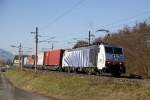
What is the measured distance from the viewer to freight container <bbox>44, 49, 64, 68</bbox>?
75.0 m

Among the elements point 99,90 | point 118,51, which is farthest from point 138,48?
point 99,90

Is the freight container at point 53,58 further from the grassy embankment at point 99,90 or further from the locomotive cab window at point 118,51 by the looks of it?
the grassy embankment at point 99,90

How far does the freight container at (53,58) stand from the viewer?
75.0 meters

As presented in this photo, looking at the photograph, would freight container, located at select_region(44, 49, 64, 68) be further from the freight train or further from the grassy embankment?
the grassy embankment

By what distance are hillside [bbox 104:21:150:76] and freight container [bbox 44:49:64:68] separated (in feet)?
39.1

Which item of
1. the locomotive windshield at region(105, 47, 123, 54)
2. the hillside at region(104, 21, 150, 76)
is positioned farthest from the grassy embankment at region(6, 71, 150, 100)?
the hillside at region(104, 21, 150, 76)

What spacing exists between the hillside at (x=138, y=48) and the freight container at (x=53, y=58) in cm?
1191

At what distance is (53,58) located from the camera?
80375 mm

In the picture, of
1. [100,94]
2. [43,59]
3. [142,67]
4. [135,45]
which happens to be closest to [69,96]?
[100,94]

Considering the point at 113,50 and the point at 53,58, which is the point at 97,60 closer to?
the point at 113,50

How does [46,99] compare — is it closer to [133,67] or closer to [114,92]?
[114,92]

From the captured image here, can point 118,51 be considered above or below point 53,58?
below

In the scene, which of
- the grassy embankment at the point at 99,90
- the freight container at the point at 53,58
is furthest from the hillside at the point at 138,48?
the grassy embankment at the point at 99,90

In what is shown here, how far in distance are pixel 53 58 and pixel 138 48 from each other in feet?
53.1
